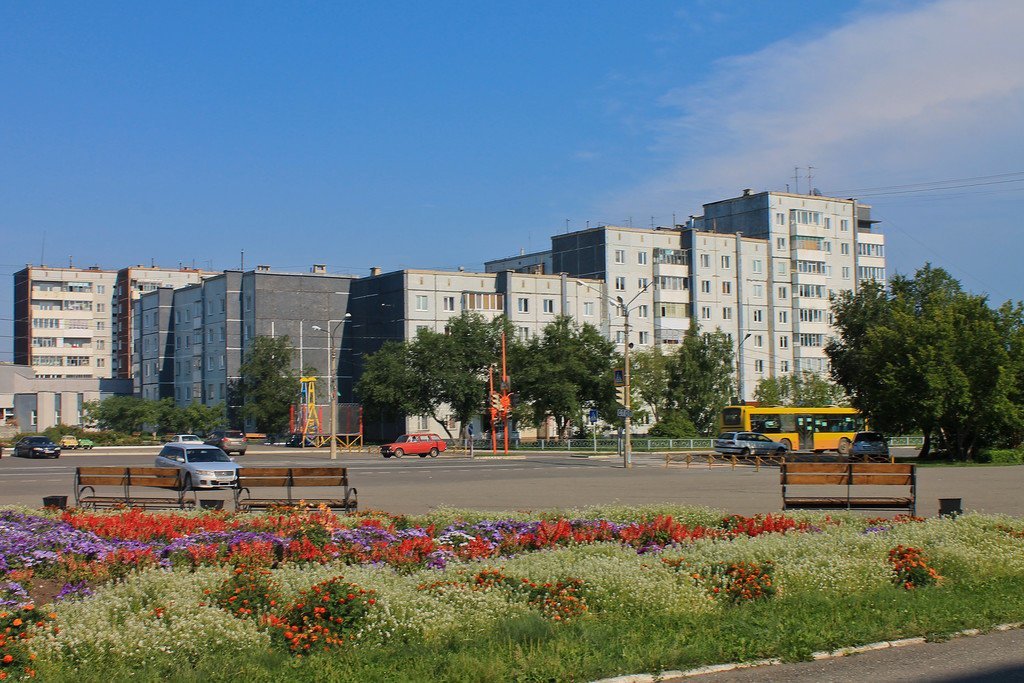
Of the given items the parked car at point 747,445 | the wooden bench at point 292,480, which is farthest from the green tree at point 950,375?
the wooden bench at point 292,480

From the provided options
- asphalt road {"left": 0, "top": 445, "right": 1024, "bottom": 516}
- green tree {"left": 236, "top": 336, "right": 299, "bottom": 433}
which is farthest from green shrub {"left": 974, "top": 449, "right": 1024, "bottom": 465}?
green tree {"left": 236, "top": 336, "right": 299, "bottom": 433}

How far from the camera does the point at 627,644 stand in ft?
26.2

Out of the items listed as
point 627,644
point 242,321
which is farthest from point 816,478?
point 242,321

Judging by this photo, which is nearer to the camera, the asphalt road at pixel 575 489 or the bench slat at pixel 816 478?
the bench slat at pixel 816 478

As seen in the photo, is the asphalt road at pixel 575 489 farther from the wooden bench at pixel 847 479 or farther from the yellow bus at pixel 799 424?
the yellow bus at pixel 799 424

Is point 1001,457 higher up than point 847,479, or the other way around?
point 847,479

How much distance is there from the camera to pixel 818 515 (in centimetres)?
1564

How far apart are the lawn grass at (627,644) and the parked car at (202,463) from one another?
2333cm

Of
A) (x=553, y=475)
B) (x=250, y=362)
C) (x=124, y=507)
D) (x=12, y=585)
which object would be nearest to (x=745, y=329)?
(x=250, y=362)

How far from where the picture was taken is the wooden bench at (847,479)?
58.7 ft

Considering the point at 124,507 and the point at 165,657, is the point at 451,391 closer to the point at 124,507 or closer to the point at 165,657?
the point at 124,507

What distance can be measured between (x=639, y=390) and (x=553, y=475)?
51.9 meters

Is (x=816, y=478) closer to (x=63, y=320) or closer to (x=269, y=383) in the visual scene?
(x=269, y=383)

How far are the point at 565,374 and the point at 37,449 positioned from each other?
39635 millimetres
